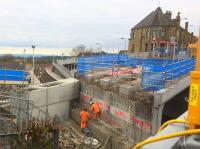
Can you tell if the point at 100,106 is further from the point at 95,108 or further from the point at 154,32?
the point at 154,32

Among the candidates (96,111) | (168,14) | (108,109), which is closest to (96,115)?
(96,111)

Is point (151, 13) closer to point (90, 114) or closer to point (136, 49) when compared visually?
point (136, 49)

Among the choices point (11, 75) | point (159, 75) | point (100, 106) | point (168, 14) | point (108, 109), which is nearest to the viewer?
point (159, 75)

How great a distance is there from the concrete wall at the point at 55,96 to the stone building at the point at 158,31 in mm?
43111

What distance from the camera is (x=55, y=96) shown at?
1905 cm

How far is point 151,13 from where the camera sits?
67562 millimetres

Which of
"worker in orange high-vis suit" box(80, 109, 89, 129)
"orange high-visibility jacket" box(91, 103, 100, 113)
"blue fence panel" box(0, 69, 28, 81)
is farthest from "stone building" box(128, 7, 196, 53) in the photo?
"worker in orange high-vis suit" box(80, 109, 89, 129)

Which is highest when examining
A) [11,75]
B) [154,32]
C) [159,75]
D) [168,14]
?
[168,14]

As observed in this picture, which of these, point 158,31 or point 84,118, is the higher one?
point 158,31

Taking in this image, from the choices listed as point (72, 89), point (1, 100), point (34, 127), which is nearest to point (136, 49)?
point (72, 89)

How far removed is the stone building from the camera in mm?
62656

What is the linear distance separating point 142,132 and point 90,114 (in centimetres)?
544

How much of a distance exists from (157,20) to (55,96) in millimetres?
48793

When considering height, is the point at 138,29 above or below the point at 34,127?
above
